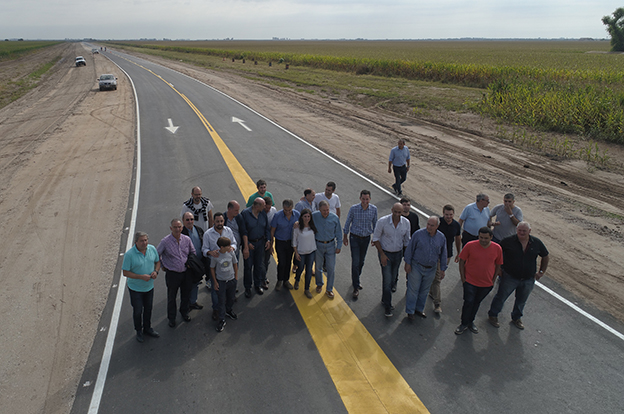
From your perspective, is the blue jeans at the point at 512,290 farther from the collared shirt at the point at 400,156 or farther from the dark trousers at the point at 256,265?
the collared shirt at the point at 400,156

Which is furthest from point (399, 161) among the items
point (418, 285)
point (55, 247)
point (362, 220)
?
point (55, 247)

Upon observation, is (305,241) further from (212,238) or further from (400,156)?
(400,156)

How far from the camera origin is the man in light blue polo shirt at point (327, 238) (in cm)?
703

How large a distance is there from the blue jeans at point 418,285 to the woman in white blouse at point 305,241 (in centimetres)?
180

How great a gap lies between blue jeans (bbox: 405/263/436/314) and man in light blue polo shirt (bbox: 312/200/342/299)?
142 centimetres

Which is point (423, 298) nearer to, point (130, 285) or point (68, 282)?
point (130, 285)

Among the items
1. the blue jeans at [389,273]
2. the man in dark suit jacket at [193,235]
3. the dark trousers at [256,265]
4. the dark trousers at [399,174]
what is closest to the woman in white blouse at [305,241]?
the dark trousers at [256,265]

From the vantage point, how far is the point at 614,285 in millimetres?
7758

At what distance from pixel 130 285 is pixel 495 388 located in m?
5.49

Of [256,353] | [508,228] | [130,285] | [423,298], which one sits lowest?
[256,353]

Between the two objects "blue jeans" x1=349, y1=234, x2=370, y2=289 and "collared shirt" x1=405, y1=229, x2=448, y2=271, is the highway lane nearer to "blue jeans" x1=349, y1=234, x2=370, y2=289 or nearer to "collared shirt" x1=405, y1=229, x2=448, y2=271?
"blue jeans" x1=349, y1=234, x2=370, y2=289

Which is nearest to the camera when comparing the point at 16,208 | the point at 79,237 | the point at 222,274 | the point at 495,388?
the point at 495,388

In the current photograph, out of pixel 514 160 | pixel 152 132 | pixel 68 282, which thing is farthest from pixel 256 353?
pixel 152 132

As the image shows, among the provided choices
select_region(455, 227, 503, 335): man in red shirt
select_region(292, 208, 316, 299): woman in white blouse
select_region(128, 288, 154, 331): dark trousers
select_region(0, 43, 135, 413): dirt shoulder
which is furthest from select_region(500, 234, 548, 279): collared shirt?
select_region(0, 43, 135, 413): dirt shoulder
